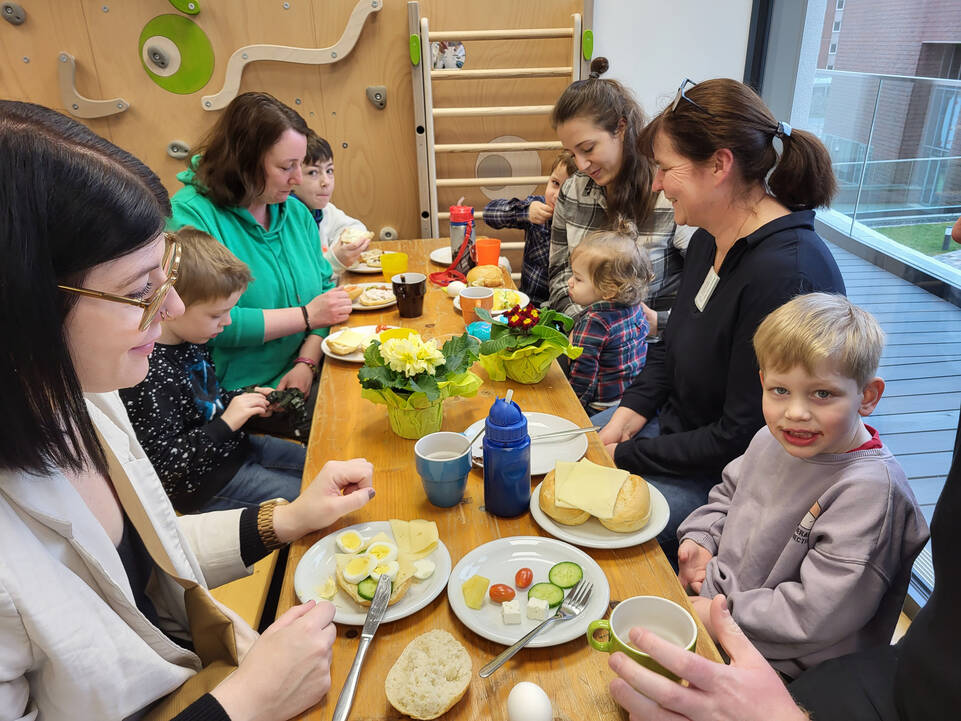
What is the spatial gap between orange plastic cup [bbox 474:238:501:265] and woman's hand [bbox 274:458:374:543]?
135 centimetres

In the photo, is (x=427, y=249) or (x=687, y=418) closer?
(x=687, y=418)

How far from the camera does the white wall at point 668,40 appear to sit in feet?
10.5

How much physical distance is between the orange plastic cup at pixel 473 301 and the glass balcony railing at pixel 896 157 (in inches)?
38.8

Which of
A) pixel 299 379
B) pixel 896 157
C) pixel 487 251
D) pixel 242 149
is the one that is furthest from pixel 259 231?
pixel 896 157

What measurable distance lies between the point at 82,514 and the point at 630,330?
1506 mm

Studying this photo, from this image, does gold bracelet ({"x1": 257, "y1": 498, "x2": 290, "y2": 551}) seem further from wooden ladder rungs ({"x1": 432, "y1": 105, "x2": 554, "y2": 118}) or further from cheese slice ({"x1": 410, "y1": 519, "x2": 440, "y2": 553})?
wooden ladder rungs ({"x1": 432, "y1": 105, "x2": 554, "y2": 118})

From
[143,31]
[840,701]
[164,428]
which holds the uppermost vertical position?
[143,31]

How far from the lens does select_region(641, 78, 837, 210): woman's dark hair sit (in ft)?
4.79

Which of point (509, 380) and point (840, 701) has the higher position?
point (509, 380)

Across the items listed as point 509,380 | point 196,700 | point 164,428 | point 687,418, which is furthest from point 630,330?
point 196,700

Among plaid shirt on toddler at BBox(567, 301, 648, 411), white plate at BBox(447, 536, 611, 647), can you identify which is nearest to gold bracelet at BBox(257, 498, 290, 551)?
white plate at BBox(447, 536, 611, 647)

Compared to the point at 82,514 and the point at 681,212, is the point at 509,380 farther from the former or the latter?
the point at 82,514

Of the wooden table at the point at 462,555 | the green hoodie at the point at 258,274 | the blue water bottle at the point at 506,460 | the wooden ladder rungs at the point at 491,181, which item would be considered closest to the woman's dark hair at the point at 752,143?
the wooden table at the point at 462,555

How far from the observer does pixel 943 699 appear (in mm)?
833
